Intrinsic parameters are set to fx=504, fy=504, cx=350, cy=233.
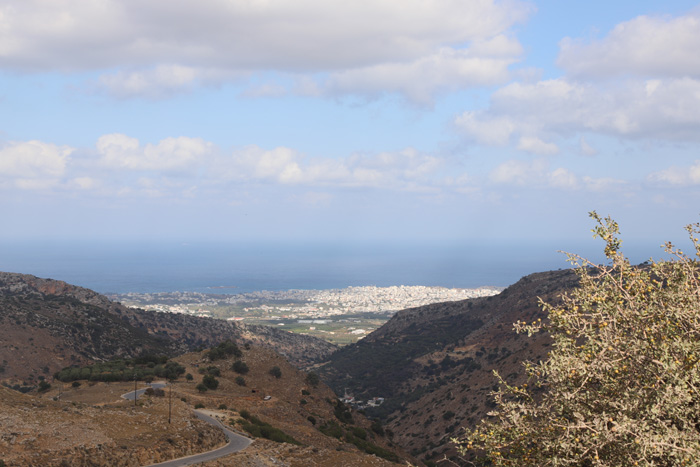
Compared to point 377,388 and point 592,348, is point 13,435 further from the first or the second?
point 377,388

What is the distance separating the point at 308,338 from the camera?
11406 cm

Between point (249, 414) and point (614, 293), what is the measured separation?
31.5 m

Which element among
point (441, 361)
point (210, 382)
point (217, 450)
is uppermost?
point (217, 450)

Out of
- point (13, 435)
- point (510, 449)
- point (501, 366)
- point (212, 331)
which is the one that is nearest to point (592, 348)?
point (510, 449)

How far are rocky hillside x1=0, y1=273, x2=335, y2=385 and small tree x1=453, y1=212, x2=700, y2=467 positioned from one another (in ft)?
178

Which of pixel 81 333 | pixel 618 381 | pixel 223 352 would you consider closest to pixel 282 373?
pixel 223 352

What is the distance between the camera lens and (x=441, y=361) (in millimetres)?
73938

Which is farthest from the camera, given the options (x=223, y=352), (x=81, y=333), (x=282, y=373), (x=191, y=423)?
(x=81, y=333)

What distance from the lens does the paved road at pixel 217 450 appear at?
22.8 meters

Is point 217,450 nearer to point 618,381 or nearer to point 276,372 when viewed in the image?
point 618,381

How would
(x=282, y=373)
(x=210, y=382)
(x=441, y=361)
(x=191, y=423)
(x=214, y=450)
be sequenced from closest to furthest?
1. (x=214, y=450)
2. (x=191, y=423)
3. (x=210, y=382)
4. (x=282, y=373)
5. (x=441, y=361)

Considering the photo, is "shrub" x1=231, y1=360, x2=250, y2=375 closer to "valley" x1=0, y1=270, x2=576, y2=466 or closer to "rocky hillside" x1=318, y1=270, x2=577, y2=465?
"valley" x1=0, y1=270, x2=576, y2=466

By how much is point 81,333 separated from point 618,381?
69957 mm

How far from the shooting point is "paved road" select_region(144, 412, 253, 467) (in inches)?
898
